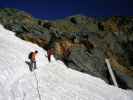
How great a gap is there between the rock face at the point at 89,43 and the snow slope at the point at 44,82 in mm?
2957

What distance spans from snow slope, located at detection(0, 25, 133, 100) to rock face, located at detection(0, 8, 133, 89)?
9.70ft

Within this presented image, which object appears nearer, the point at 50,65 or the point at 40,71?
the point at 40,71

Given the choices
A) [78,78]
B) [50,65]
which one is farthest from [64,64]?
[78,78]

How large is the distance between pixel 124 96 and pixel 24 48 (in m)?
14.0

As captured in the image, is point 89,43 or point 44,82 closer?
point 44,82

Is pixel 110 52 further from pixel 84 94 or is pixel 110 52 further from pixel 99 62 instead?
pixel 84 94

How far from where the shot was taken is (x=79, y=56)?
102 feet

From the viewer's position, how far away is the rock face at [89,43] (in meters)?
30.4

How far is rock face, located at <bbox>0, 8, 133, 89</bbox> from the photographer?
30.4 m

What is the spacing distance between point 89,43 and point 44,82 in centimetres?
1560

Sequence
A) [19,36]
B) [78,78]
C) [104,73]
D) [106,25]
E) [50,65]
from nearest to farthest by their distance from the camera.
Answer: [78,78] → [50,65] → [104,73] → [19,36] → [106,25]

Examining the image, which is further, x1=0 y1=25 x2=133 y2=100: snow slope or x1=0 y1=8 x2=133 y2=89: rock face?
x1=0 y1=8 x2=133 y2=89: rock face

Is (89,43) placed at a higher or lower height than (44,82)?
higher

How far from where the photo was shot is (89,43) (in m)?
36.6
